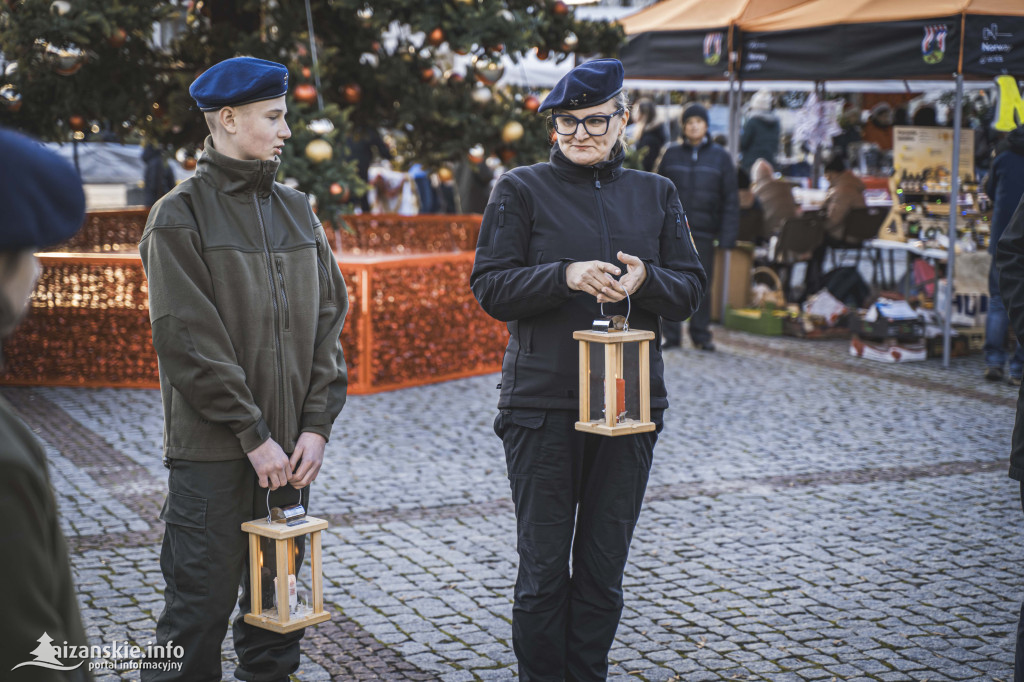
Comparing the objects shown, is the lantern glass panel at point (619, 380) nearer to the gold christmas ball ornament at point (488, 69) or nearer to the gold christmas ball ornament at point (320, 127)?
the gold christmas ball ornament at point (320, 127)

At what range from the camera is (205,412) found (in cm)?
286

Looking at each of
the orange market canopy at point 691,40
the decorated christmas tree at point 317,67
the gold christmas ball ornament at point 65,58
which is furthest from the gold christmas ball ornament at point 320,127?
the orange market canopy at point 691,40

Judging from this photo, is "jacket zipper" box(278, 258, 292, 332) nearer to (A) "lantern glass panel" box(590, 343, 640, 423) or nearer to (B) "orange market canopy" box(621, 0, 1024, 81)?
(A) "lantern glass panel" box(590, 343, 640, 423)

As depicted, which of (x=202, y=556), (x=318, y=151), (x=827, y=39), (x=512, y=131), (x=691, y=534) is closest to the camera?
(x=202, y=556)

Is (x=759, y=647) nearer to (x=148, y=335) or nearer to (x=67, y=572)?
(x=67, y=572)

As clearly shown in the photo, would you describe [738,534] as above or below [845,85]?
below

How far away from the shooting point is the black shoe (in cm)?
911

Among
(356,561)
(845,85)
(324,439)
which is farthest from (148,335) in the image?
(845,85)

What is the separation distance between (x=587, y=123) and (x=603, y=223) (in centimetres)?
28

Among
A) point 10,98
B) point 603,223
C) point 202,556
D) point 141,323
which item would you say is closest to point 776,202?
point 141,323

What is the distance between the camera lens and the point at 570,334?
3207mm

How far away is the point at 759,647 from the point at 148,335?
19.1 ft

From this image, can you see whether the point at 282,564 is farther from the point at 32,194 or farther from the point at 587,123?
the point at 32,194

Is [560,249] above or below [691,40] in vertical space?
below
